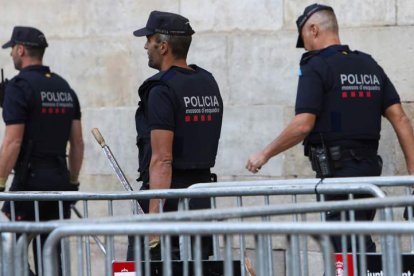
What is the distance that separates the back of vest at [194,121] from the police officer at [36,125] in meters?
1.49

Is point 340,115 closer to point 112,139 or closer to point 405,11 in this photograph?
point 405,11

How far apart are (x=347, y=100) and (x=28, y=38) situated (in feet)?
8.36

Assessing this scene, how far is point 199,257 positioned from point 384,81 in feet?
12.1

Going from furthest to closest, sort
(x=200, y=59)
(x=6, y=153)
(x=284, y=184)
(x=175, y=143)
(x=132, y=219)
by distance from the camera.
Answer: (x=200, y=59), (x=6, y=153), (x=175, y=143), (x=284, y=184), (x=132, y=219)

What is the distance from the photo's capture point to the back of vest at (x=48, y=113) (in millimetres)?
8516

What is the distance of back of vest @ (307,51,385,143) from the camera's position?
24.1ft

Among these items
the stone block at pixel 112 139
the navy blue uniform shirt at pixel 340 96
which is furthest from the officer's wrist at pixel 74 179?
the navy blue uniform shirt at pixel 340 96

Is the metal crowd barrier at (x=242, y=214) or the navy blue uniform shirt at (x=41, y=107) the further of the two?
the navy blue uniform shirt at (x=41, y=107)

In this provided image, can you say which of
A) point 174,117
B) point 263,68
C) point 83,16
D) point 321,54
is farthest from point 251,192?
point 83,16

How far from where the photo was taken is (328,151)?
7406mm

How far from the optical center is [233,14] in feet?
29.4

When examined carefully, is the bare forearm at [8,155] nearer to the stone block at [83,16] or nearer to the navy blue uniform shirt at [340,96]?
the stone block at [83,16]

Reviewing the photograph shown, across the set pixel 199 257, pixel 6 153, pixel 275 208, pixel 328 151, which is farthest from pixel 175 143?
pixel 199 257

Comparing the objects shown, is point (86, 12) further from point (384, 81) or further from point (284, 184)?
point (284, 184)
